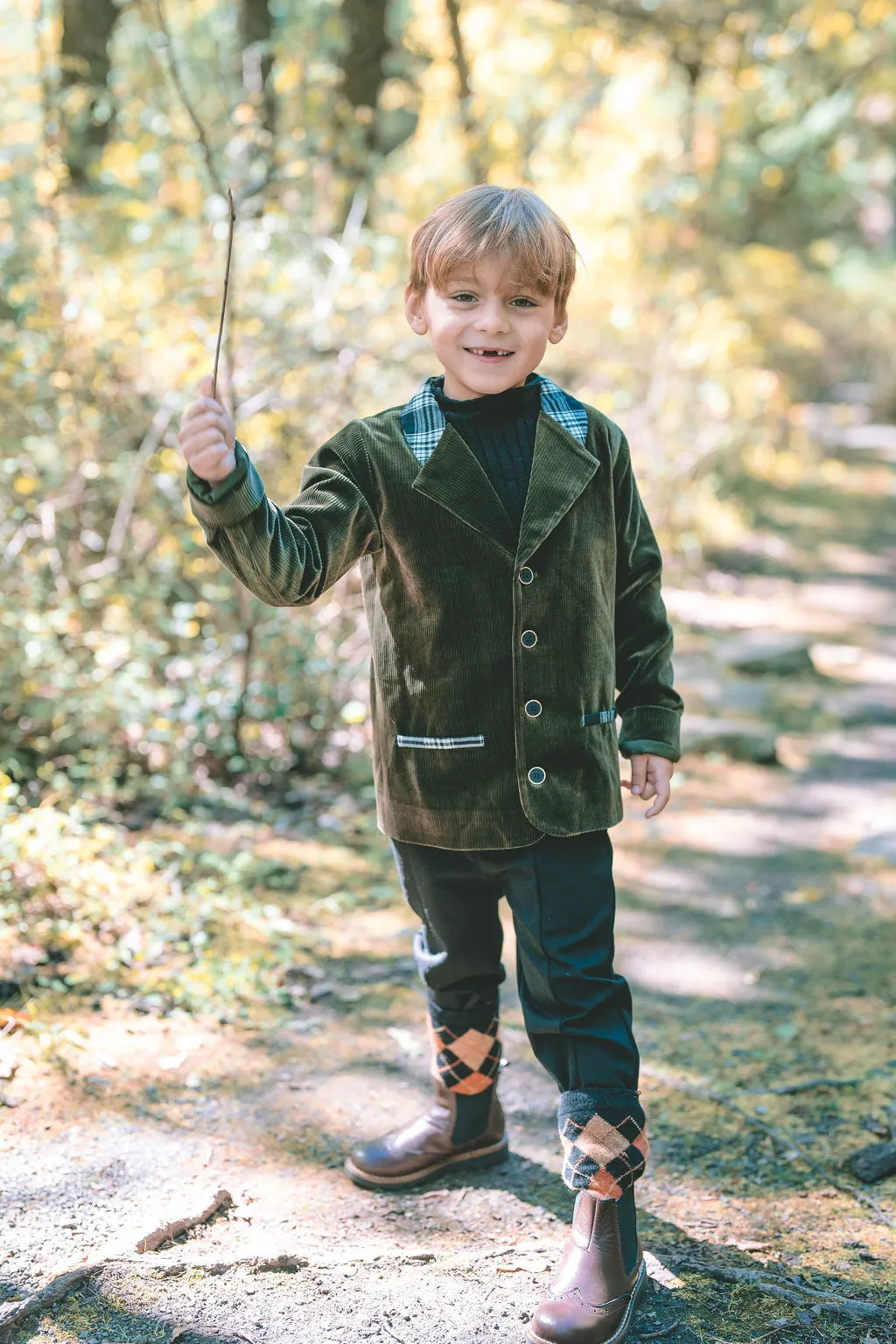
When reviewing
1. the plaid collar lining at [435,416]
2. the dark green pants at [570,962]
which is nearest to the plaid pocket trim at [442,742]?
the dark green pants at [570,962]

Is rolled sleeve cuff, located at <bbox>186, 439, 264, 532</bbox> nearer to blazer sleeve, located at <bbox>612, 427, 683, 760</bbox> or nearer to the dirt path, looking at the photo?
blazer sleeve, located at <bbox>612, 427, 683, 760</bbox>

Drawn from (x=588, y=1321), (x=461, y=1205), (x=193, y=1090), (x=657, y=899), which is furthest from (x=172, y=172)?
(x=588, y=1321)

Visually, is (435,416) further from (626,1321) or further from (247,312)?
(247,312)

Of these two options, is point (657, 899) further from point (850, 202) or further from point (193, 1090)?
point (850, 202)

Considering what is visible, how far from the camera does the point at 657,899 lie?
3.94m

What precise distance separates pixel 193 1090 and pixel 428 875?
880 millimetres

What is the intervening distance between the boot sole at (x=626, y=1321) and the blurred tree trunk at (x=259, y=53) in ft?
14.3

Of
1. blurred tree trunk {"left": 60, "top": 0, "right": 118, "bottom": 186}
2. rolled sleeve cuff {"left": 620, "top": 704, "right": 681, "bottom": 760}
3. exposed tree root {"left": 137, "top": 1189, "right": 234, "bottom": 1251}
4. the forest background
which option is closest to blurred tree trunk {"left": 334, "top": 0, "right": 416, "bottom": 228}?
the forest background

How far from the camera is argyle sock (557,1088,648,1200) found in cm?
201

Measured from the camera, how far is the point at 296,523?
1.94m

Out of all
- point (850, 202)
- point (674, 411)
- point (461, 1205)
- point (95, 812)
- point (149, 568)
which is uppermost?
point (850, 202)

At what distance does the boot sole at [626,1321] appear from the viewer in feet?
6.31

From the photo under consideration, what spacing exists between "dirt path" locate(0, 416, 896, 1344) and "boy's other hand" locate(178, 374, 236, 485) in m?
1.25

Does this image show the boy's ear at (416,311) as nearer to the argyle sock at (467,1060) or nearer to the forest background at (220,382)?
the argyle sock at (467,1060)
